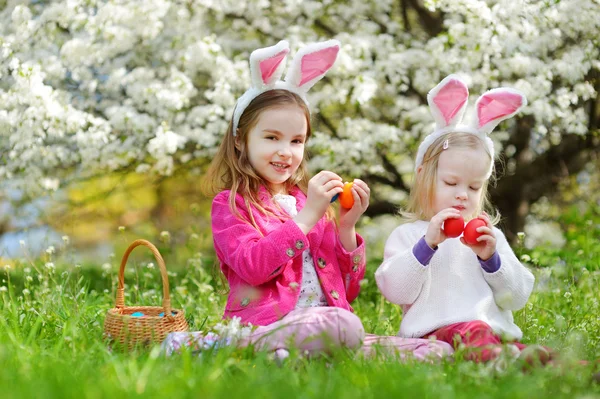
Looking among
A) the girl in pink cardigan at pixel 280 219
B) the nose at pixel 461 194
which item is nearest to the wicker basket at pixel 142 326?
the girl in pink cardigan at pixel 280 219

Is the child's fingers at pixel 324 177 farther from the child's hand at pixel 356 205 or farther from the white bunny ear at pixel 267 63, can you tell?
the white bunny ear at pixel 267 63

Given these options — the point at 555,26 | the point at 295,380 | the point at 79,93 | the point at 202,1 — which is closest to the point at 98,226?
the point at 79,93

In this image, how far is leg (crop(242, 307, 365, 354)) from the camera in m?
2.76

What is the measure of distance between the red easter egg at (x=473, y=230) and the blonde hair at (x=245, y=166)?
0.63 meters

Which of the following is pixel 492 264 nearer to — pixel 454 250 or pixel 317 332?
pixel 454 250

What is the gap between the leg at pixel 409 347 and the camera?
2722mm

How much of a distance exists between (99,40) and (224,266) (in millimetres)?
2737

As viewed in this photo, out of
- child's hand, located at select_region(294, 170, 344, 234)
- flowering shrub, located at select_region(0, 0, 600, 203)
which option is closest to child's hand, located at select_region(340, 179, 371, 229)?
child's hand, located at select_region(294, 170, 344, 234)

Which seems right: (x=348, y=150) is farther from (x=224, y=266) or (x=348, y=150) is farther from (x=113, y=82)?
(x=224, y=266)

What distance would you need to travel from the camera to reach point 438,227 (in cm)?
293

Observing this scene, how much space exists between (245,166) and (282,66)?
45 cm

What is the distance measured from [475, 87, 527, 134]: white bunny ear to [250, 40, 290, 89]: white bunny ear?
84 centimetres

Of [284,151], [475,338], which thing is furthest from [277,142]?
[475,338]

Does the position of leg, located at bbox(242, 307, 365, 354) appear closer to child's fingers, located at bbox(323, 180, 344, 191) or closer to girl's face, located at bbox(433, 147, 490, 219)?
child's fingers, located at bbox(323, 180, 344, 191)
